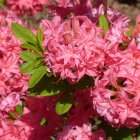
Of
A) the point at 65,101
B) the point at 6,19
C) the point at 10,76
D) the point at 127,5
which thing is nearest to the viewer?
the point at 65,101

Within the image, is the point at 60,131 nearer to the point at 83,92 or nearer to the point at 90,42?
the point at 83,92

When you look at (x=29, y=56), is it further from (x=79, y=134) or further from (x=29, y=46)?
(x=79, y=134)

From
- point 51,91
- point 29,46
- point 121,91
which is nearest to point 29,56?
point 29,46

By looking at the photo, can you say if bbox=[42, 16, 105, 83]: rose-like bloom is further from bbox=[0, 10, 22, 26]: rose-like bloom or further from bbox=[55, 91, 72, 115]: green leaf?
bbox=[0, 10, 22, 26]: rose-like bloom

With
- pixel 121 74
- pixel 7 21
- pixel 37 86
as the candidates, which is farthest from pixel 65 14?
pixel 121 74

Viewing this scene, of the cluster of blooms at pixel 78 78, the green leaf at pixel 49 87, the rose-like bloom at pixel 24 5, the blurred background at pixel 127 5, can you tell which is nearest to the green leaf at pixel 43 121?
the cluster of blooms at pixel 78 78
